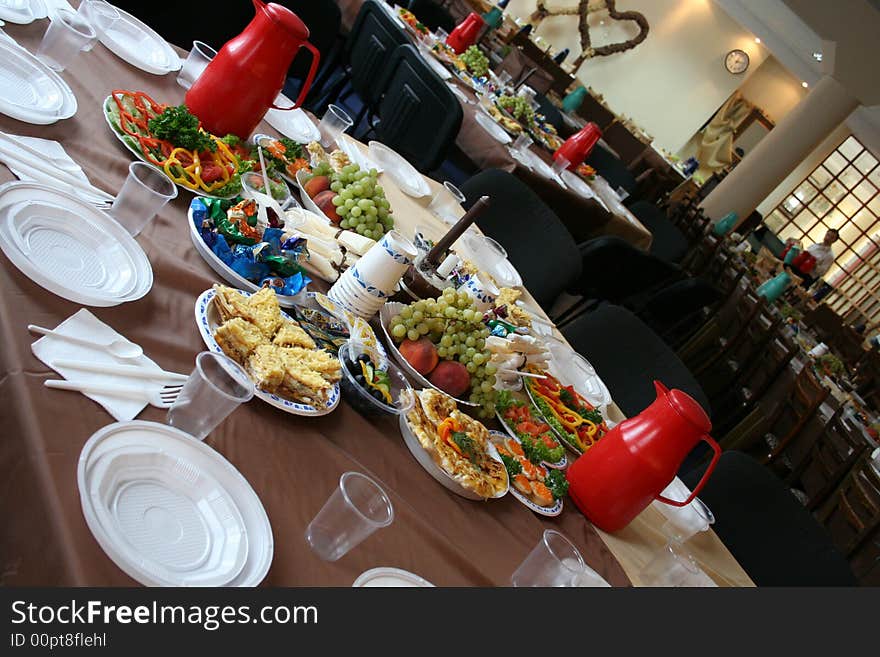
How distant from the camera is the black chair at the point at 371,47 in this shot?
8.73ft

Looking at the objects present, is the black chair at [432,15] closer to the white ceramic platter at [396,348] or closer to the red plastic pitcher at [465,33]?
the red plastic pitcher at [465,33]

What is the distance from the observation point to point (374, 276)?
1081mm

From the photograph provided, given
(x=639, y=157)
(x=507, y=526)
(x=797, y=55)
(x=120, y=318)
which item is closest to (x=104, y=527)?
(x=120, y=318)

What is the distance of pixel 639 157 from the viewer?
741cm

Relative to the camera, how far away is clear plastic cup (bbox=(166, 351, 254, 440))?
26.4 inches

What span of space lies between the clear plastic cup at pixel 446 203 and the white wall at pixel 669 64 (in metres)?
9.39

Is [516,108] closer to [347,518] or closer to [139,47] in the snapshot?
[139,47]

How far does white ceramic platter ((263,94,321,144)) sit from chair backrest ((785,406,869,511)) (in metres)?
1.94

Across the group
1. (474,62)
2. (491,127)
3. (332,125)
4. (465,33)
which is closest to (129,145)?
(332,125)

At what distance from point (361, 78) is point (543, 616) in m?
2.50

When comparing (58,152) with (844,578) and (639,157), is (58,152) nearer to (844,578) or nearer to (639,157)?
(844,578)

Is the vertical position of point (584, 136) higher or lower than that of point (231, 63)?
higher

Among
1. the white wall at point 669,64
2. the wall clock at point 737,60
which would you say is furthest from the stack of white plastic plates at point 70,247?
the wall clock at point 737,60

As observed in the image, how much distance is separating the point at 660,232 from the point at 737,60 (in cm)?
798
